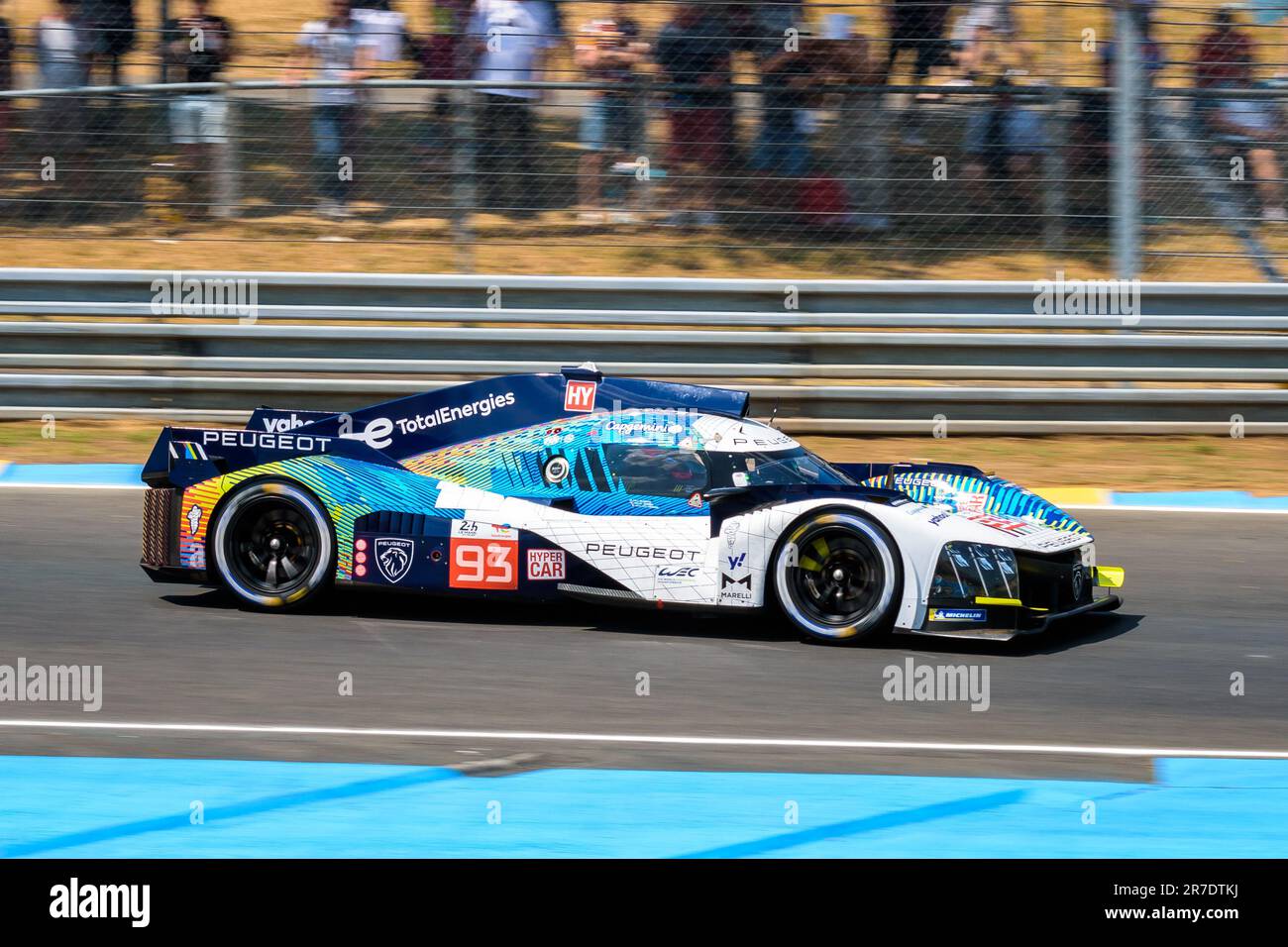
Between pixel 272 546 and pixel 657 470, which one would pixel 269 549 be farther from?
pixel 657 470

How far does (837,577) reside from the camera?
679 cm

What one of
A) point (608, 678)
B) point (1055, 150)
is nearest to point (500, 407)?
point (608, 678)

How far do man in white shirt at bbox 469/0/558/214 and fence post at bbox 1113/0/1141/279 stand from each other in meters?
3.88

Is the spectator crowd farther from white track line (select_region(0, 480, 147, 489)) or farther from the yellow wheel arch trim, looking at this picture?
the yellow wheel arch trim

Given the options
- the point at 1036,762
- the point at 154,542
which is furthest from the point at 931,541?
the point at 154,542

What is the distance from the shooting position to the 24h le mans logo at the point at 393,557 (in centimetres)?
703

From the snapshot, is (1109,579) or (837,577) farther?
(1109,579)

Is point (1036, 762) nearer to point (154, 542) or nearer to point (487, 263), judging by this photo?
point (154, 542)

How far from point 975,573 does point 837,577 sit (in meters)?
0.59

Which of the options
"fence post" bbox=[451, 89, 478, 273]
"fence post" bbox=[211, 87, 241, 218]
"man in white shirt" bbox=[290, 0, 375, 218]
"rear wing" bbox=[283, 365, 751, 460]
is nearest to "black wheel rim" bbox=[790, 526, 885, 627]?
"rear wing" bbox=[283, 365, 751, 460]

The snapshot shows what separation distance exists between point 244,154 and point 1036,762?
7.75 m

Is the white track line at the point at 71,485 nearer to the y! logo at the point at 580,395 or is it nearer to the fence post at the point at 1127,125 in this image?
the y! logo at the point at 580,395

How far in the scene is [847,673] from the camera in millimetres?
6496

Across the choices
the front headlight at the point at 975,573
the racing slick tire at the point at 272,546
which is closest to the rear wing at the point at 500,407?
the racing slick tire at the point at 272,546
